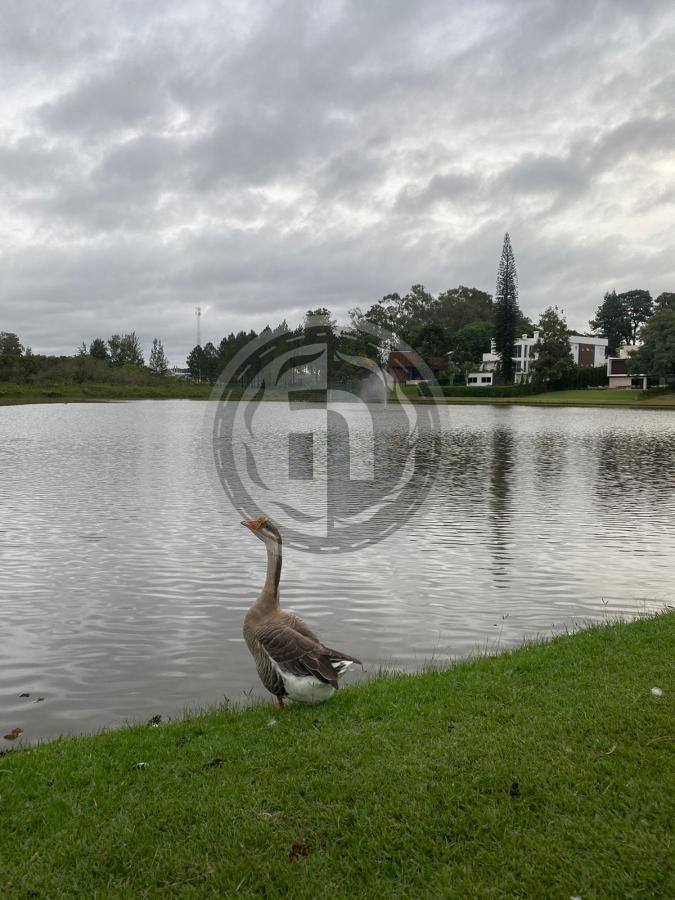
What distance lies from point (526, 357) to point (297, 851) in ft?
576

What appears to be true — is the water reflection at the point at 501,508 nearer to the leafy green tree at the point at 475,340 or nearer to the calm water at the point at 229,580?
the calm water at the point at 229,580

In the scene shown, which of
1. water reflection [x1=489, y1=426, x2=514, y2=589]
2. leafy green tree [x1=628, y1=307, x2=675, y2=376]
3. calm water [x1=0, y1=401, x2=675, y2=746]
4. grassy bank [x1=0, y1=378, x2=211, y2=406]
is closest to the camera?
calm water [x1=0, y1=401, x2=675, y2=746]

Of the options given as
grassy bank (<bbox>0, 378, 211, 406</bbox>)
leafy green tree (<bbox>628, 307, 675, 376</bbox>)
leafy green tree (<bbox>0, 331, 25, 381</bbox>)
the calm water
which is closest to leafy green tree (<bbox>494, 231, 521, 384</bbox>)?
leafy green tree (<bbox>628, 307, 675, 376</bbox>)

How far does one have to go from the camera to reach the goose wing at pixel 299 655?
Answer: 25.6 feet

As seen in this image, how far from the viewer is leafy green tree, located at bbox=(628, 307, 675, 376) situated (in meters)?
122

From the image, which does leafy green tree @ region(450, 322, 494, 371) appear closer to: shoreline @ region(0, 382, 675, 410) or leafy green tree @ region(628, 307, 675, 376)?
shoreline @ region(0, 382, 675, 410)

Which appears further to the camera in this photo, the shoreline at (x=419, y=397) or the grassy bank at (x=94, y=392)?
the grassy bank at (x=94, y=392)

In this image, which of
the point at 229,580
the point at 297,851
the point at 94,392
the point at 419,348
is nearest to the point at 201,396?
the point at 94,392

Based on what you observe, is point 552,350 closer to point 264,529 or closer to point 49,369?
point 49,369

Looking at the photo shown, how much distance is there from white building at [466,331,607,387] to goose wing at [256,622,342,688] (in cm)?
15851

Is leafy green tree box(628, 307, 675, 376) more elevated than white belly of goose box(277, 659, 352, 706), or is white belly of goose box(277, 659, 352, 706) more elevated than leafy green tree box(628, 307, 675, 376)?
leafy green tree box(628, 307, 675, 376)

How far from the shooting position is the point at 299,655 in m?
7.88

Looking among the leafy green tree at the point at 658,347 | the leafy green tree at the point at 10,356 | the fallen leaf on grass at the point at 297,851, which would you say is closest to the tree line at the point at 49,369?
the leafy green tree at the point at 10,356

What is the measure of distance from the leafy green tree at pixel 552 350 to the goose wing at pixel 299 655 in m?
138
